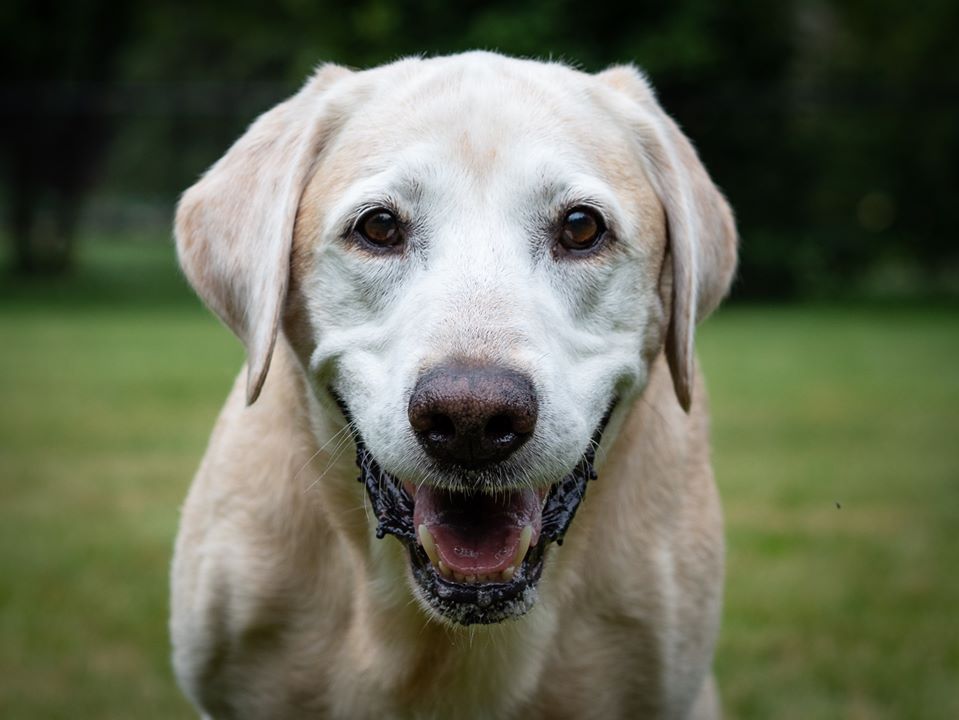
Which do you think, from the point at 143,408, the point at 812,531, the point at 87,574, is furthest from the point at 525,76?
the point at 143,408

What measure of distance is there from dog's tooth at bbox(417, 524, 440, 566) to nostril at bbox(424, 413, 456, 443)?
0.32m

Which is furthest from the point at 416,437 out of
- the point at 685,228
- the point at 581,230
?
the point at 685,228

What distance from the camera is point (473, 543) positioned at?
9.06 feet

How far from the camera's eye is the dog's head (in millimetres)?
2594

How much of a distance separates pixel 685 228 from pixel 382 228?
2.68 ft

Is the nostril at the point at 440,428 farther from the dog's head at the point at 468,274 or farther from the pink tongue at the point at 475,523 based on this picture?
the pink tongue at the point at 475,523

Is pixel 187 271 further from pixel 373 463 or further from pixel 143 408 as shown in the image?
pixel 143 408

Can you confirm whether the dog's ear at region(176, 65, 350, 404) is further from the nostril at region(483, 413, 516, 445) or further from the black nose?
the nostril at region(483, 413, 516, 445)

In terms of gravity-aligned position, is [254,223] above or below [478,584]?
above

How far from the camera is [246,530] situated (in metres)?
3.26

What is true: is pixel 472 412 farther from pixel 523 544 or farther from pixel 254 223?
pixel 254 223

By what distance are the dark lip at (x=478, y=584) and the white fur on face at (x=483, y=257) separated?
0.57 feet

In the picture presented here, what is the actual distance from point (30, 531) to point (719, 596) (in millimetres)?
4396

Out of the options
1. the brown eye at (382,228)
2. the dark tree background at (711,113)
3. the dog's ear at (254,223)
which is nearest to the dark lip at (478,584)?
the dog's ear at (254,223)
